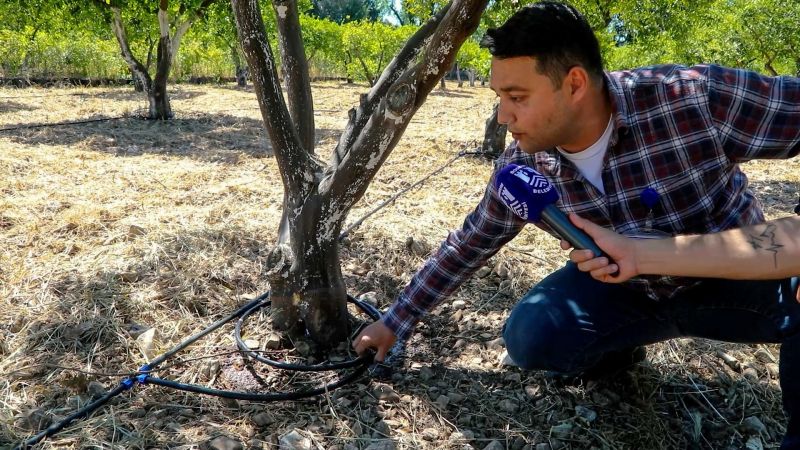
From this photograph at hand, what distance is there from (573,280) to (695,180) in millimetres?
507

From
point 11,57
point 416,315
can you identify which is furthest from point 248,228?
point 11,57

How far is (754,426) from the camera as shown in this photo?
1955 millimetres

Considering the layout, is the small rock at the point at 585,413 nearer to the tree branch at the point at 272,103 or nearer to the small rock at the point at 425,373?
the small rock at the point at 425,373

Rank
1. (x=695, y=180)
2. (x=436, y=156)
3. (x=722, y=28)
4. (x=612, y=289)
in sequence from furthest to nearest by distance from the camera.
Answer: (x=722, y=28) → (x=436, y=156) → (x=612, y=289) → (x=695, y=180)

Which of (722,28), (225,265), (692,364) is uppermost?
(722,28)

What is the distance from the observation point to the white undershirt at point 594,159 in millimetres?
1789

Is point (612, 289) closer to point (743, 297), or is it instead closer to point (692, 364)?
point (743, 297)

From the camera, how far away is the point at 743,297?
180 centimetres

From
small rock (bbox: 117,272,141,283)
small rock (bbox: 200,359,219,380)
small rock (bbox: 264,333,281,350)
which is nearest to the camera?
small rock (bbox: 200,359,219,380)

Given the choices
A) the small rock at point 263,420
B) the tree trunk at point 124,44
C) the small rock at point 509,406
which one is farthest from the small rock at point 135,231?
the tree trunk at point 124,44

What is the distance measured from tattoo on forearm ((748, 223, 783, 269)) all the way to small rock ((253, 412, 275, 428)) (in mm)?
1463

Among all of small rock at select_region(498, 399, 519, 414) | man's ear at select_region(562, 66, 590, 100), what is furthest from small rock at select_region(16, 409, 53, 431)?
man's ear at select_region(562, 66, 590, 100)

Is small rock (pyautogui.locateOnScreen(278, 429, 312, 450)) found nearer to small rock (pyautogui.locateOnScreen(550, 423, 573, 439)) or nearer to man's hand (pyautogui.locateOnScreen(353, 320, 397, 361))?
man's hand (pyautogui.locateOnScreen(353, 320, 397, 361))

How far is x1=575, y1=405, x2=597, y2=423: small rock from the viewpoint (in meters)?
1.94
